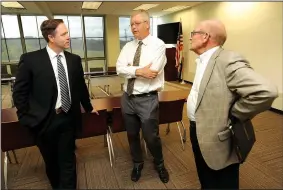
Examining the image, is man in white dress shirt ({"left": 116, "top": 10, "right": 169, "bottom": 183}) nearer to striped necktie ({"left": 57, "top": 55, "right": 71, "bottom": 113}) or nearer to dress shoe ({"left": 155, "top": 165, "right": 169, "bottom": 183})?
dress shoe ({"left": 155, "top": 165, "right": 169, "bottom": 183})

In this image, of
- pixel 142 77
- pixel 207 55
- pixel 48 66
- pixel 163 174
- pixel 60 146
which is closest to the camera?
pixel 207 55

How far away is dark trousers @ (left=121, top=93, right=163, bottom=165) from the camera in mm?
1875

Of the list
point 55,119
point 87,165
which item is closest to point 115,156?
point 87,165

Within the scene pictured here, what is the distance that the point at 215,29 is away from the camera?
1238mm

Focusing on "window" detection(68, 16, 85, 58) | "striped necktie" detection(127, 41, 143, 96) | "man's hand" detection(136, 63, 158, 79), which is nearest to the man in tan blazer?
"man's hand" detection(136, 63, 158, 79)

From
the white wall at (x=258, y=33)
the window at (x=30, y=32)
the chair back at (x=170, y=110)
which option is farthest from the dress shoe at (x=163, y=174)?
the window at (x=30, y=32)

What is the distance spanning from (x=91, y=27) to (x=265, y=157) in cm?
876

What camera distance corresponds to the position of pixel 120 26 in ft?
31.0

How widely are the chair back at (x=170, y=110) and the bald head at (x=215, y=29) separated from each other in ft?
3.99

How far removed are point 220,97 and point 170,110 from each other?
129 centimetres

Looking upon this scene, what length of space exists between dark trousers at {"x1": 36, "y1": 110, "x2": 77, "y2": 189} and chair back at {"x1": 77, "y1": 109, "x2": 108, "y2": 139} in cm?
34

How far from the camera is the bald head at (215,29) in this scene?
4.05 feet

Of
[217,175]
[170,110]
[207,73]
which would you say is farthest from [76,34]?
[217,175]

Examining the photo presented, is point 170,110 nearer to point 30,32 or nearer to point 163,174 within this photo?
point 163,174
